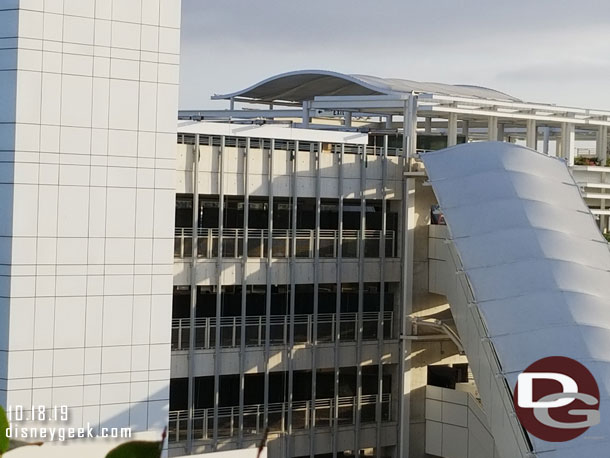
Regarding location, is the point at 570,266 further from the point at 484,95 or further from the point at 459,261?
the point at 484,95

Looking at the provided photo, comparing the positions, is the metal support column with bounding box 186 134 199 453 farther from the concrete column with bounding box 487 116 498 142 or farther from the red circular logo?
the concrete column with bounding box 487 116 498 142

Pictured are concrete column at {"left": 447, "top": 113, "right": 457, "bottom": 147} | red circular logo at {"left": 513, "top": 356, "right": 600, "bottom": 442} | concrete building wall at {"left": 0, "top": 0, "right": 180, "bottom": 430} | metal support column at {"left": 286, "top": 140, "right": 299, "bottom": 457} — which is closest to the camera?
concrete building wall at {"left": 0, "top": 0, "right": 180, "bottom": 430}

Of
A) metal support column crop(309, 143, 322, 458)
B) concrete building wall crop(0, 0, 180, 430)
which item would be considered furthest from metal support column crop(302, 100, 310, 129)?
concrete building wall crop(0, 0, 180, 430)

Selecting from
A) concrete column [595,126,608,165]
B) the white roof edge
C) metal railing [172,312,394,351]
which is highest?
concrete column [595,126,608,165]

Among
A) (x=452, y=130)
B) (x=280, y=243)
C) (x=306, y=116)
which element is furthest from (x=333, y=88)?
(x=280, y=243)

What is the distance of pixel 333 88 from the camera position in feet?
156

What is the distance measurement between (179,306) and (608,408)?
42.7 ft

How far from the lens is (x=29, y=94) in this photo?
2862 centimetres

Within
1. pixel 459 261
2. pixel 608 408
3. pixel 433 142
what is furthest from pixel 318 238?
pixel 608 408

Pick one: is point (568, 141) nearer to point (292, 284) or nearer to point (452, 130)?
point (452, 130)

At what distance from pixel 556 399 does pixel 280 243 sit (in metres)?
10.7

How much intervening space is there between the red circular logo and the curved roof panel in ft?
41.6

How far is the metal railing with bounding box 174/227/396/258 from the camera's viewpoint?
123 feet

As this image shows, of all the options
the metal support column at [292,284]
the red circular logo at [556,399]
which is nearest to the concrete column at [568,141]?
the metal support column at [292,284]
